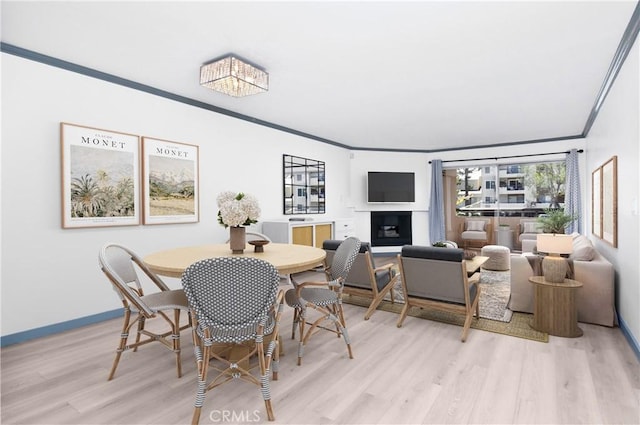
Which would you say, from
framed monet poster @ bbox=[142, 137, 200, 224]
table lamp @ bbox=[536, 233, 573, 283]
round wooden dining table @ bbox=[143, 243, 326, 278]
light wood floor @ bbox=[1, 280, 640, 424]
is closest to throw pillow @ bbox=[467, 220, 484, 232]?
table lamp @ bbox=[536, 233, 573, 283]

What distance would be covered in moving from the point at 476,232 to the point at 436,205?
1.10 meters

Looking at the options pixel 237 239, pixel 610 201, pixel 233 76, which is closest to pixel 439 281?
pixel 237 239

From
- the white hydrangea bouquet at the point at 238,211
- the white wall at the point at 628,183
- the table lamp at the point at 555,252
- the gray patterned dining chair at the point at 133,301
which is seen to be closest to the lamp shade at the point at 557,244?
the table lamp at the point at 555,252

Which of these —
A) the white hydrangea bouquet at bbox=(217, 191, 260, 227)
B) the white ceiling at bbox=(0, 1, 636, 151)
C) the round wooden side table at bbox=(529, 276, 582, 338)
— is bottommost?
the round wooden side table at bbox=(529, 276, 582, 338)

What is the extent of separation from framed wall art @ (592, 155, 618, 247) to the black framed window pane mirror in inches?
169

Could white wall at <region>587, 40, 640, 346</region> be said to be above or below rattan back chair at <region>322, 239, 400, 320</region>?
above

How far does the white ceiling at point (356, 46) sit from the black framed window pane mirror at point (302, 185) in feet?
4.67

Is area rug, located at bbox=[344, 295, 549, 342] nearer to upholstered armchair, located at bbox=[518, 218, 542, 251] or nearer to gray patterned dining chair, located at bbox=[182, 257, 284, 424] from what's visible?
gray patterned dining chair, located at bbox=[182, 257, 284, 424]

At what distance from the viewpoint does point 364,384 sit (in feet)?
7.45

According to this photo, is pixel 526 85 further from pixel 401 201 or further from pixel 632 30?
pixel 401 201

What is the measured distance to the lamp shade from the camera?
326 centimetres

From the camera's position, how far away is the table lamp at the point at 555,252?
320 cm

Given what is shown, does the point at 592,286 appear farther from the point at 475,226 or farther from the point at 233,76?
the point at 475,226

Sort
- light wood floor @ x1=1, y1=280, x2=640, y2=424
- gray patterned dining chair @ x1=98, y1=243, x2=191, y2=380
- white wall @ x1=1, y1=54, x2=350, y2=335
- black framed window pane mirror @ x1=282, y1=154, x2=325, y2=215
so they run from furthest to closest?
1. black framed window pane mirror @ x1=282, y1=154, x2=325, y2=215
2. white wall @ x1=1, y1=54, x2=350, y2=335
3. gray patterned dining chair @ x1=98, y1=243, x2=191, y2=380
4. light wood floor @ x1=1, y1=280, x2=640, y2=424
